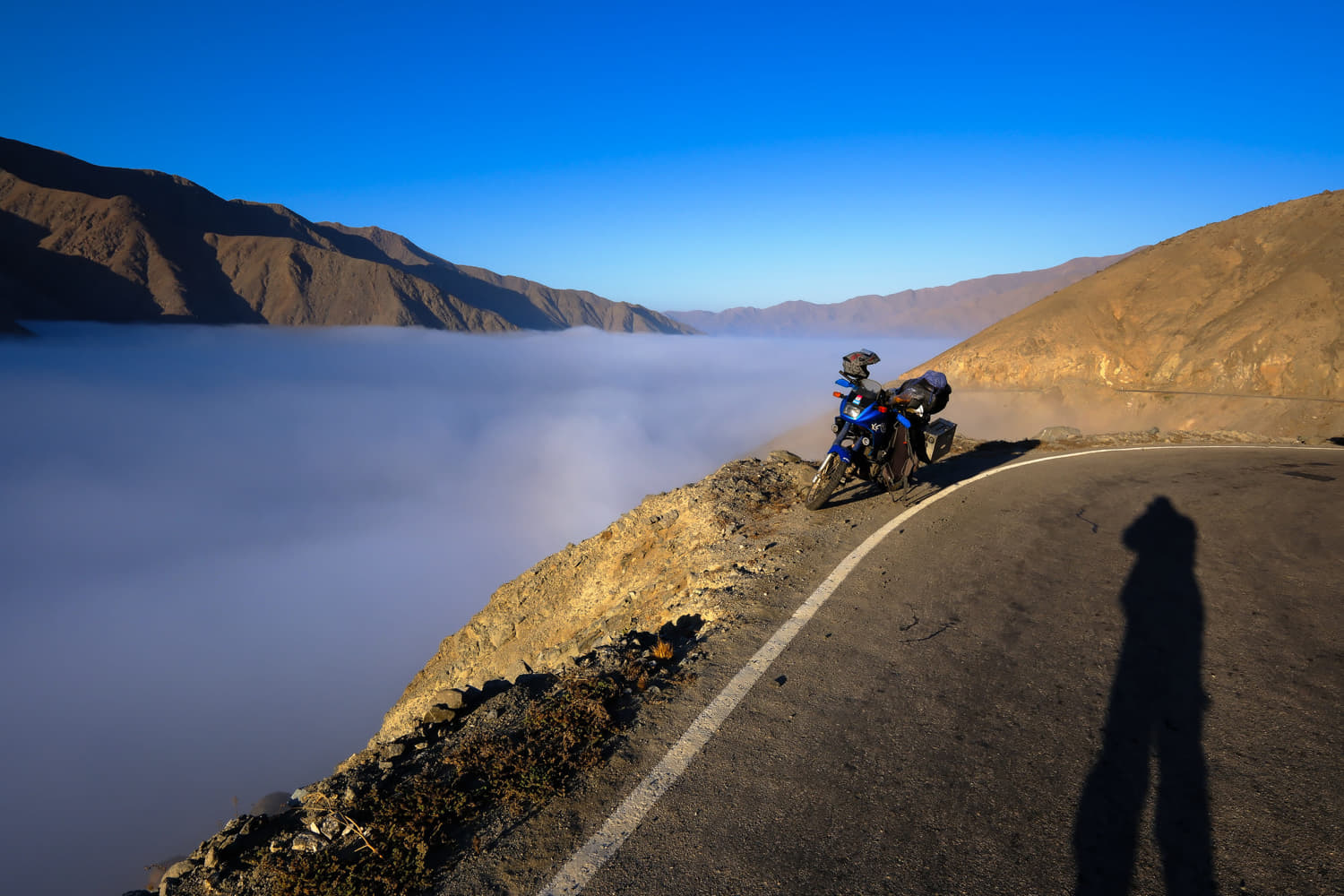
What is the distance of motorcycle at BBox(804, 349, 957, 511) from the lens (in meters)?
8.00

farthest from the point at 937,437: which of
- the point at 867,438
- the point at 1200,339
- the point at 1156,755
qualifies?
the point at 1200,339

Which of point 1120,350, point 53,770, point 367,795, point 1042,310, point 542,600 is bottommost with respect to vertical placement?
point 53,770

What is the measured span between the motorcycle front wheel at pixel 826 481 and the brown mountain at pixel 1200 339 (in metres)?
47.2

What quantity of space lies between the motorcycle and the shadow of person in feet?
10.3

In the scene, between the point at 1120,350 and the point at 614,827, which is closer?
→ the point at 614,827

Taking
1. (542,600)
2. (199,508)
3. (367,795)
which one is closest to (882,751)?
(367,795)

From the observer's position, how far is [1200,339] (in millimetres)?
51594

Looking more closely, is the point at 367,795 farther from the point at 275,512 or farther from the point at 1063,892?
the point at 275,512

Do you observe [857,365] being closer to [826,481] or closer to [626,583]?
[826,481]

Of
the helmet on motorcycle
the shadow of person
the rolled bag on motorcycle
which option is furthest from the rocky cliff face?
the shadow of person

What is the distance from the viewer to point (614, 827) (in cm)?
282

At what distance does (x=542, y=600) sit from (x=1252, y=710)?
398 inches

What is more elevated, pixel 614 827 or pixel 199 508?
pixel 614 827

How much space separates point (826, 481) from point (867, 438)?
30.8 inches
